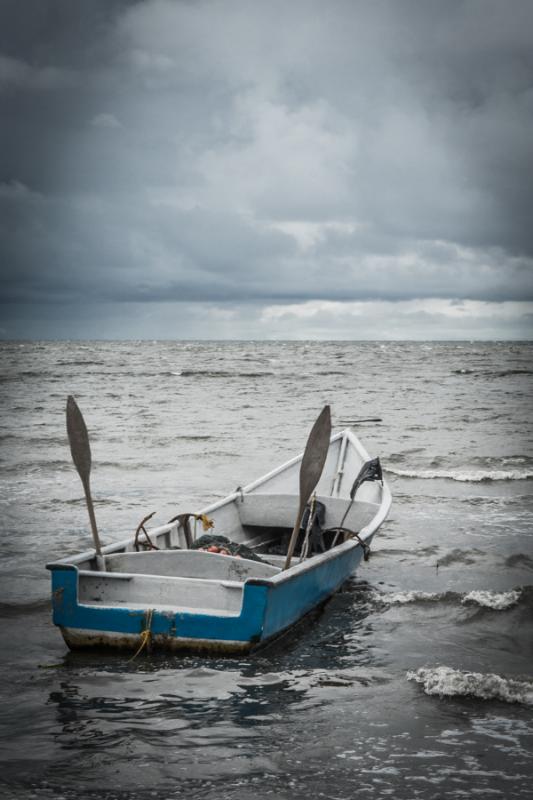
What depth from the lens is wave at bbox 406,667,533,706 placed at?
527 centimetres

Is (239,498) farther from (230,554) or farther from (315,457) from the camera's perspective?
(315,457)

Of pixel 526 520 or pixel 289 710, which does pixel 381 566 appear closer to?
pixel 526 520

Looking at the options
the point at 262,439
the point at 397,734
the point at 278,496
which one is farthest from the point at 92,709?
the point at 262,439

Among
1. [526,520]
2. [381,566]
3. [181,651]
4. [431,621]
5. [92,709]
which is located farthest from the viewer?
[526,520]

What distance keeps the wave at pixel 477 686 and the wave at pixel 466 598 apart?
196 centimetres

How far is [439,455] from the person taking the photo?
1753cm

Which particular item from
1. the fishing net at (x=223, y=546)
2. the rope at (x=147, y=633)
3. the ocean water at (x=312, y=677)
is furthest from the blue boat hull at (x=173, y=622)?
the fishing net at (x=223, y=546)

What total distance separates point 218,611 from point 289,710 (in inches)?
41.4

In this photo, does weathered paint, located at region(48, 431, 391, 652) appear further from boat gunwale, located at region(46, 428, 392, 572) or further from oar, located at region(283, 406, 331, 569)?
oar, located at region(283, 406, 331, 569)

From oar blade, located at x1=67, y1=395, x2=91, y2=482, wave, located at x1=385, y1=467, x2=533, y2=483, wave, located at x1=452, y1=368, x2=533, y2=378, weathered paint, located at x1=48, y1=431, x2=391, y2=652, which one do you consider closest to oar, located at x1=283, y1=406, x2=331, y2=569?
weathered paint, located at x1=48, y1=431, x2=391, y2=652

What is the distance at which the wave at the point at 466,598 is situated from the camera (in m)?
7.54

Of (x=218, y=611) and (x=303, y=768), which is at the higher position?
(x=218, y=611)

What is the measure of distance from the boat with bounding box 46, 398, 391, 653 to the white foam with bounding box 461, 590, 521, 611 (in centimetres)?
119

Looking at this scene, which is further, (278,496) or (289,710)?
(278,496)
